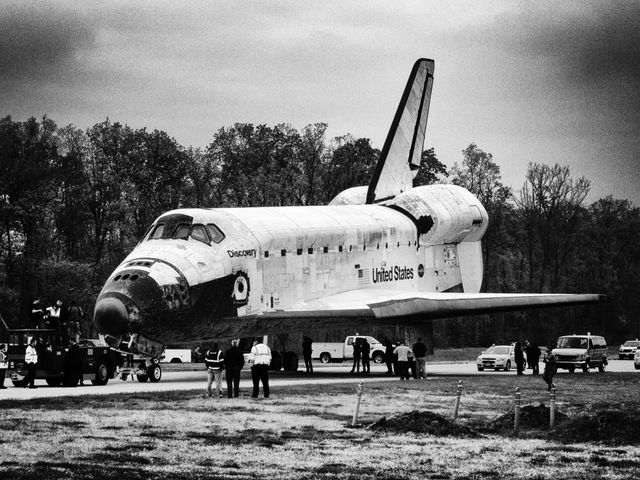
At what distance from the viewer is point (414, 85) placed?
1732 inches

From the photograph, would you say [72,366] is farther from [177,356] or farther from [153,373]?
[177,356]

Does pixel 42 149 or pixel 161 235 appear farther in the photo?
pixel 42 149

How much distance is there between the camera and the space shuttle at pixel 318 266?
90.3 ft

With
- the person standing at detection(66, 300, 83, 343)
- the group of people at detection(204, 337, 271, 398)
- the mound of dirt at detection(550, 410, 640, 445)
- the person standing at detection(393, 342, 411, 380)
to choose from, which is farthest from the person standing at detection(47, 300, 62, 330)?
the mound of dirt at detection(550, 410, 640, 445)

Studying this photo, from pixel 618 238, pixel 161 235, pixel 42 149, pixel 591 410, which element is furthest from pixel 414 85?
pixel 618 238

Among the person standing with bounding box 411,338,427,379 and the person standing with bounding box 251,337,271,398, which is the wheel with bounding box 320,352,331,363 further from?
the person standing with bounding box 251,337,271,398

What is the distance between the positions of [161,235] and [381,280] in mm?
9612

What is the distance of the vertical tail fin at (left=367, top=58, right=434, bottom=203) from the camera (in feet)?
139

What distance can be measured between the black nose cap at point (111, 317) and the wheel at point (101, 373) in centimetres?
492

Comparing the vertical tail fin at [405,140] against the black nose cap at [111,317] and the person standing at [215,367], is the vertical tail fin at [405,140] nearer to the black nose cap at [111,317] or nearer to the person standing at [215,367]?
the black nose cap at [111,317]

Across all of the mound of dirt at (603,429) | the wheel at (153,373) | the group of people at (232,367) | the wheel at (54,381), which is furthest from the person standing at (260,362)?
the wheel at (153,373)

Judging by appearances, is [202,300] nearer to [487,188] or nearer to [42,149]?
[42,149]

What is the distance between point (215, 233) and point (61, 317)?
559cm

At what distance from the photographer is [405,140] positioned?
4397 centimetres
